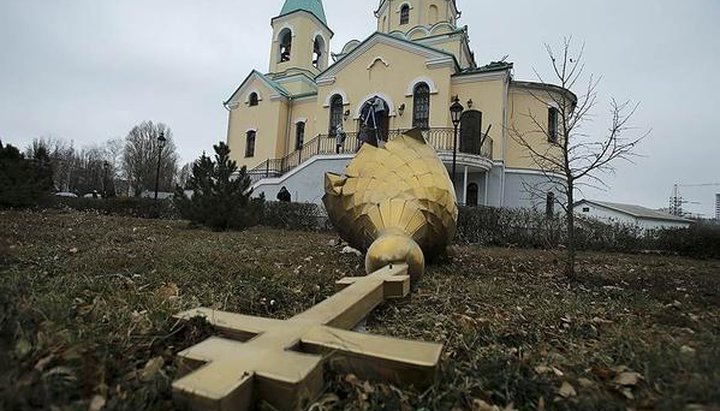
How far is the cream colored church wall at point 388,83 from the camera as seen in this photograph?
20.0m

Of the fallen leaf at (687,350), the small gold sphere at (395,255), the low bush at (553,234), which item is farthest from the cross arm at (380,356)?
the low bush at (553,234)

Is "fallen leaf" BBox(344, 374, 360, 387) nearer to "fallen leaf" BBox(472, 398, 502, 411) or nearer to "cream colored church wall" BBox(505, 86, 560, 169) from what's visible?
"fallen leaf" BBox(472, 398, 502, 411)

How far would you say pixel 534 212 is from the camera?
1182 centimetres

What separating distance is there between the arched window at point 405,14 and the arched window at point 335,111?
719 cm

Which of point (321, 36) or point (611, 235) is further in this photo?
point (321, 36)

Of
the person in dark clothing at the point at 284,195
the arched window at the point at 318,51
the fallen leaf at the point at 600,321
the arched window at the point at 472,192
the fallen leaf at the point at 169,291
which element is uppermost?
the arched window at the point at 318,51

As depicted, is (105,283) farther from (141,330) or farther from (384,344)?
(384,344)

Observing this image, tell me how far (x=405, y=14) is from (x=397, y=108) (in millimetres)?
8220

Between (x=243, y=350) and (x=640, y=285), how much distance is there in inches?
204

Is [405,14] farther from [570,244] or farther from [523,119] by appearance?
[570,244]

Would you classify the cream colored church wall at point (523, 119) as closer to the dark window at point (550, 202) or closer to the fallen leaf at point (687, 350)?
the dark window at point (550, 202)

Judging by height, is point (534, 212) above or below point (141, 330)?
above

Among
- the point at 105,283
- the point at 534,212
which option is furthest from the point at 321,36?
the point at 105,283

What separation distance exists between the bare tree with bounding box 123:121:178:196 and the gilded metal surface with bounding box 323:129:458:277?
177 ft
